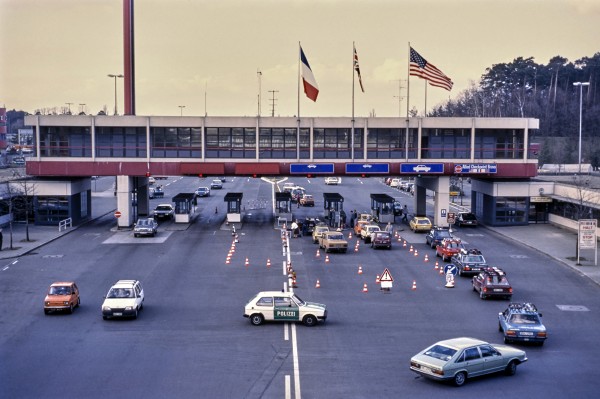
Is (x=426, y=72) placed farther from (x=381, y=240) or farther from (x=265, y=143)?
(x=381, y=240)

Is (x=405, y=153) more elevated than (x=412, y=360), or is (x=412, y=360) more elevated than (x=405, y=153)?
(x=405, y=153)

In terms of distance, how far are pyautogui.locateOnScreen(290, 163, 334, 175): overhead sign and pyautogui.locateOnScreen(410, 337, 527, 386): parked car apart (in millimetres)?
43652

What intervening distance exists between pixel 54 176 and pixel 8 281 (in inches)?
1151

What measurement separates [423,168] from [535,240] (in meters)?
12.7

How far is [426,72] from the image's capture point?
6525 cm

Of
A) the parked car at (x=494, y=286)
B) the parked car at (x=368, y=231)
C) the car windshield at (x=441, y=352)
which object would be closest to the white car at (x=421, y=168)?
the parked car at (x=368, y=231)

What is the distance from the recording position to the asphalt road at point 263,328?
82.0 ft

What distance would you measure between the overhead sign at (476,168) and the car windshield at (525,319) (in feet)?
130

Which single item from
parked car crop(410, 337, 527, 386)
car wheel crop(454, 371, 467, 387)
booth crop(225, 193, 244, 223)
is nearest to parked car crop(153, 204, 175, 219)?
booth crop(225, 193, 244, 223)

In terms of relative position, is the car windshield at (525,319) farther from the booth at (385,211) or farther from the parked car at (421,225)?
the booth at (385,211)

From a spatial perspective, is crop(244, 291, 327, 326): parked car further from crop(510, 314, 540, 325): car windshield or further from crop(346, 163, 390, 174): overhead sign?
crop(346, 163, 390, 174): overhead sign

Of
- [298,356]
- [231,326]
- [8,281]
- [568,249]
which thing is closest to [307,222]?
[568,249]

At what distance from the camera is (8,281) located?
142 feet

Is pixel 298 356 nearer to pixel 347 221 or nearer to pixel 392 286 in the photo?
pixel 392 286
